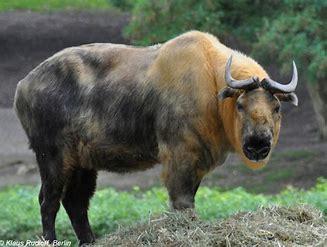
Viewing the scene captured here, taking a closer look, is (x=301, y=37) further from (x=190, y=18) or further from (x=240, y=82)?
(x=240, y=82)

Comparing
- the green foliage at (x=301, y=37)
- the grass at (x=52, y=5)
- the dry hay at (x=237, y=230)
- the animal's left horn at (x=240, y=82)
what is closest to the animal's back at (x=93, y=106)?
the animal's left horn at (x=240, y=82)

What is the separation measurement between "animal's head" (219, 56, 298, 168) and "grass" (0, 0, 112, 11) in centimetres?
2175

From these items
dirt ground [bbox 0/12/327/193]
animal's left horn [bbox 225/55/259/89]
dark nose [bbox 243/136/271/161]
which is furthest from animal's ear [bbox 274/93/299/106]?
dirt ground [bbox 0/12/327/193]

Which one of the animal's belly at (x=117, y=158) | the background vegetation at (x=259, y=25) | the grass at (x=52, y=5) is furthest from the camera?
the grass at (x=52, y=5)

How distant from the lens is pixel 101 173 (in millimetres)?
19422

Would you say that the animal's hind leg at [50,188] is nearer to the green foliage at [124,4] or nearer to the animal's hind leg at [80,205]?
the animal's hind leg at [80,205]

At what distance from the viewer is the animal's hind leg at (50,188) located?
9.92 metres

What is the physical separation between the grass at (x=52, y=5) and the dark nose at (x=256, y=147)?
866 inches

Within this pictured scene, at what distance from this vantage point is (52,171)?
32.6ft

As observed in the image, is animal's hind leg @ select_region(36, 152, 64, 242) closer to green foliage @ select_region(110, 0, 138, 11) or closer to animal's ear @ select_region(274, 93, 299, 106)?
animal's ear @ select_region(274, 93, 299, 106)

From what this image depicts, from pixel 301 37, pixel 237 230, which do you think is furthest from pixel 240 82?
pixel 301 37

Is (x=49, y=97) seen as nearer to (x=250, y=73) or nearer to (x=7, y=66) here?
(x=250, y=73)

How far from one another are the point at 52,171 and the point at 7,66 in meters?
17.0

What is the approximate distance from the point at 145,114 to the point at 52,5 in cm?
2153
